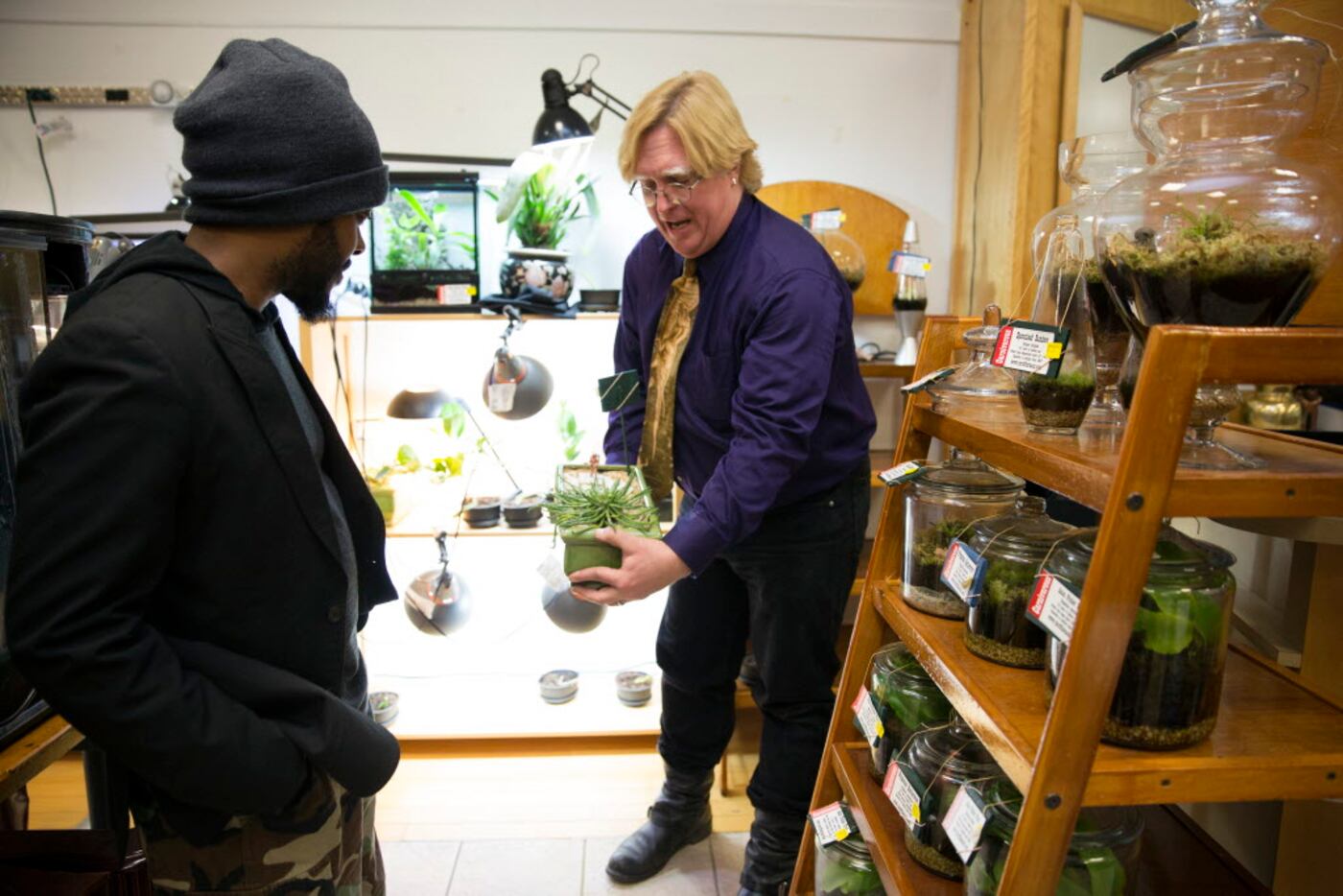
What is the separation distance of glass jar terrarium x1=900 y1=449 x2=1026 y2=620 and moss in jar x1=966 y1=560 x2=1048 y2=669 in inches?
6.5

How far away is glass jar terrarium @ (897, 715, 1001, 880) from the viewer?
1137 mm

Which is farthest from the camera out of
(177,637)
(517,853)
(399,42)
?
(399,42)

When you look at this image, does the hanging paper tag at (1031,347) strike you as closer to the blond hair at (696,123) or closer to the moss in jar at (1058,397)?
the moss in jar at (1058,397)

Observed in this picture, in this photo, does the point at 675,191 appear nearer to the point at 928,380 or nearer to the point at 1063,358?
the point at 928,380

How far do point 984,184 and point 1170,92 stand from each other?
1890 mm

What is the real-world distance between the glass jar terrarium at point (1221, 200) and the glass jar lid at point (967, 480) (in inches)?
16.7

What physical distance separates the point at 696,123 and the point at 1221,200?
106 centimetres

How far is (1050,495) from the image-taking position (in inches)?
78.0

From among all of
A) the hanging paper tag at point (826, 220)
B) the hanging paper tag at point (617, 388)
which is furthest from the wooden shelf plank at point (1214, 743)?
the hanging paper tag at point (826, 220)

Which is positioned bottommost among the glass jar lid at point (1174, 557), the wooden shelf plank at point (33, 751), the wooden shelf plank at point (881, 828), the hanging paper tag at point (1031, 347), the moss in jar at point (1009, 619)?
the wooden shelf plank at point (881, 828)

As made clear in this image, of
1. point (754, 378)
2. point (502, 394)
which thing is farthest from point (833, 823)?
point (502, 394)

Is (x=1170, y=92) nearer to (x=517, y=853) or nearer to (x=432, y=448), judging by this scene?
(x=517, y=853)

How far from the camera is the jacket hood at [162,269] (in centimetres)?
105

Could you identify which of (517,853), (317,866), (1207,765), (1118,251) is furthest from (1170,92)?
(517,853)
